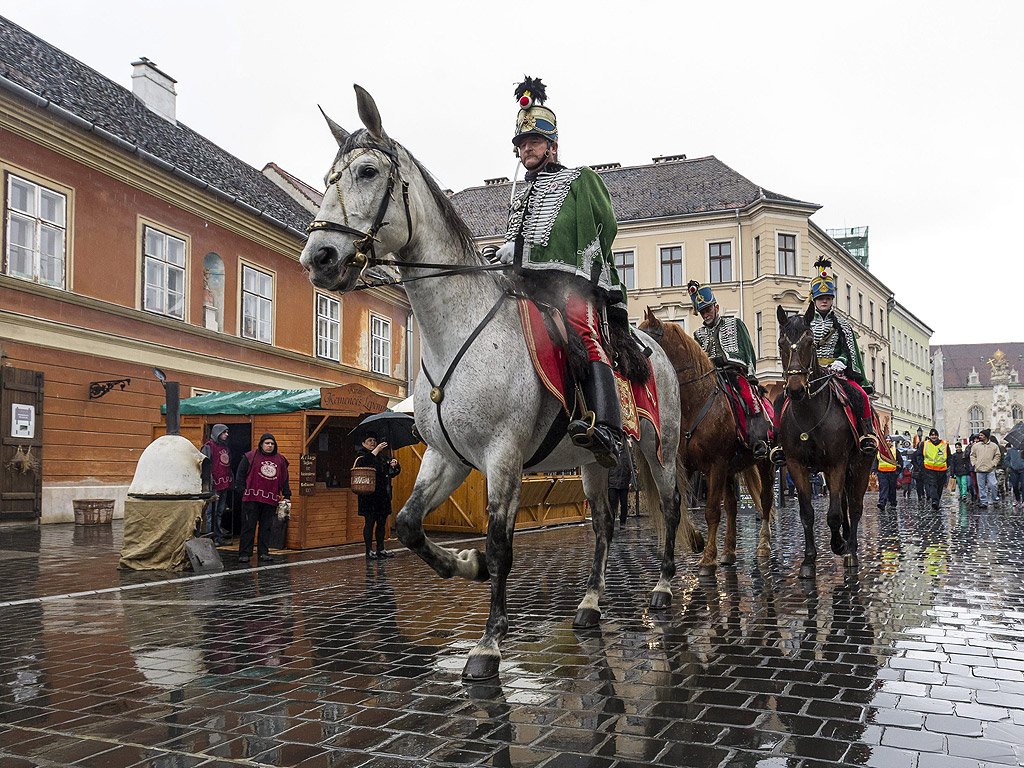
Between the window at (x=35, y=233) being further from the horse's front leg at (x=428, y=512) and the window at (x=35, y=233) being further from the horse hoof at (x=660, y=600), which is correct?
the horse hoof at (x=660, y=600)

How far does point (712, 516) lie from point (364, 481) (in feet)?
15.7

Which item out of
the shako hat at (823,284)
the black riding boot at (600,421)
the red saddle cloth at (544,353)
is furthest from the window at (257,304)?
the black riding boot at (600,421)

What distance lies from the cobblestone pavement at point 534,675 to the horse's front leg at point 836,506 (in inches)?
14.8

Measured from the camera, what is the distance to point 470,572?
5.04 m

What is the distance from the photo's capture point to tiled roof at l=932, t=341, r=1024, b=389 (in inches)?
4099

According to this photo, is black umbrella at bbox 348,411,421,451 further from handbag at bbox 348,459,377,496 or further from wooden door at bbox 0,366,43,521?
wooden door at bbox 0,366,43,521

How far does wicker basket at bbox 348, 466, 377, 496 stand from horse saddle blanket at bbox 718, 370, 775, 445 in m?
4.99

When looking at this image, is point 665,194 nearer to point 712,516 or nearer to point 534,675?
point 712,516

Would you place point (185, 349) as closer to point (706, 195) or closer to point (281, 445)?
point (281, 445)

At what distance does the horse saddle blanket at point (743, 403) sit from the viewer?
952 centimetres

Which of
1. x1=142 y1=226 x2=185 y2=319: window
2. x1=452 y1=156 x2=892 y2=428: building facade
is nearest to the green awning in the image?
x1=142 y1=226 x2=185 y2=319: window

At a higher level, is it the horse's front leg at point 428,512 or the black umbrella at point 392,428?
the black umbrella at point 392,428

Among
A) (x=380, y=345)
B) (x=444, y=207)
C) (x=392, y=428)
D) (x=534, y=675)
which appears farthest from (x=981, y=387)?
(x=534, y=675)

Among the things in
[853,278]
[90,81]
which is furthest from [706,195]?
[90,81]
